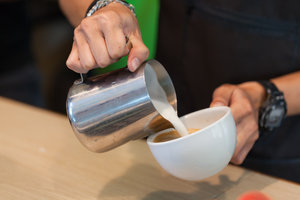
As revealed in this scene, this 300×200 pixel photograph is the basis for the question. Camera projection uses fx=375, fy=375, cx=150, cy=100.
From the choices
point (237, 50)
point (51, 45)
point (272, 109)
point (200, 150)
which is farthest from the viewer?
point (51, 45)

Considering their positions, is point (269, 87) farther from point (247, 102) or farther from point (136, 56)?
point (136, 56)

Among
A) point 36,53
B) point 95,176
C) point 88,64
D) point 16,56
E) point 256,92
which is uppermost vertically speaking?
point 88,64

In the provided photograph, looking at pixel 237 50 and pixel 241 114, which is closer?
pixel 241 114

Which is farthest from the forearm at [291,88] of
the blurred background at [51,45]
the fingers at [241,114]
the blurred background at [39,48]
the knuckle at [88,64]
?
the blurred background at [51,45]

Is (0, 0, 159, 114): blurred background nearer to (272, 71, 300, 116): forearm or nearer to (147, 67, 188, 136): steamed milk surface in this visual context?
(147, 67, 188, 136): steamed milk surface

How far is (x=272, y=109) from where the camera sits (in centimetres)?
79

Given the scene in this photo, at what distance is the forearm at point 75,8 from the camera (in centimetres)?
79

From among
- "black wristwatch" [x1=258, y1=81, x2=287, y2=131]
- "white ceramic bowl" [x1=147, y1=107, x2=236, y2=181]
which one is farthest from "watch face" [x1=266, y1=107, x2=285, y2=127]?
"white ceramic bowl" [x1=147, y1=107, x2=236, y2=181]

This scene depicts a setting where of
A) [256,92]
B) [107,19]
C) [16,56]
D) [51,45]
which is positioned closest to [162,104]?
[107,19]

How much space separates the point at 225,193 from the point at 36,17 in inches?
87.7

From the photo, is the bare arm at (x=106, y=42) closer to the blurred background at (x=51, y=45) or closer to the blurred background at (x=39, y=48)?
the blurred background at (x=39, y=48)

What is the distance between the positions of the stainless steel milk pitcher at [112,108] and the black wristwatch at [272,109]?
30cm

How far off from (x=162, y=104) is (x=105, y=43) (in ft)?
0.46

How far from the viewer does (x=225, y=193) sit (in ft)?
2.12
